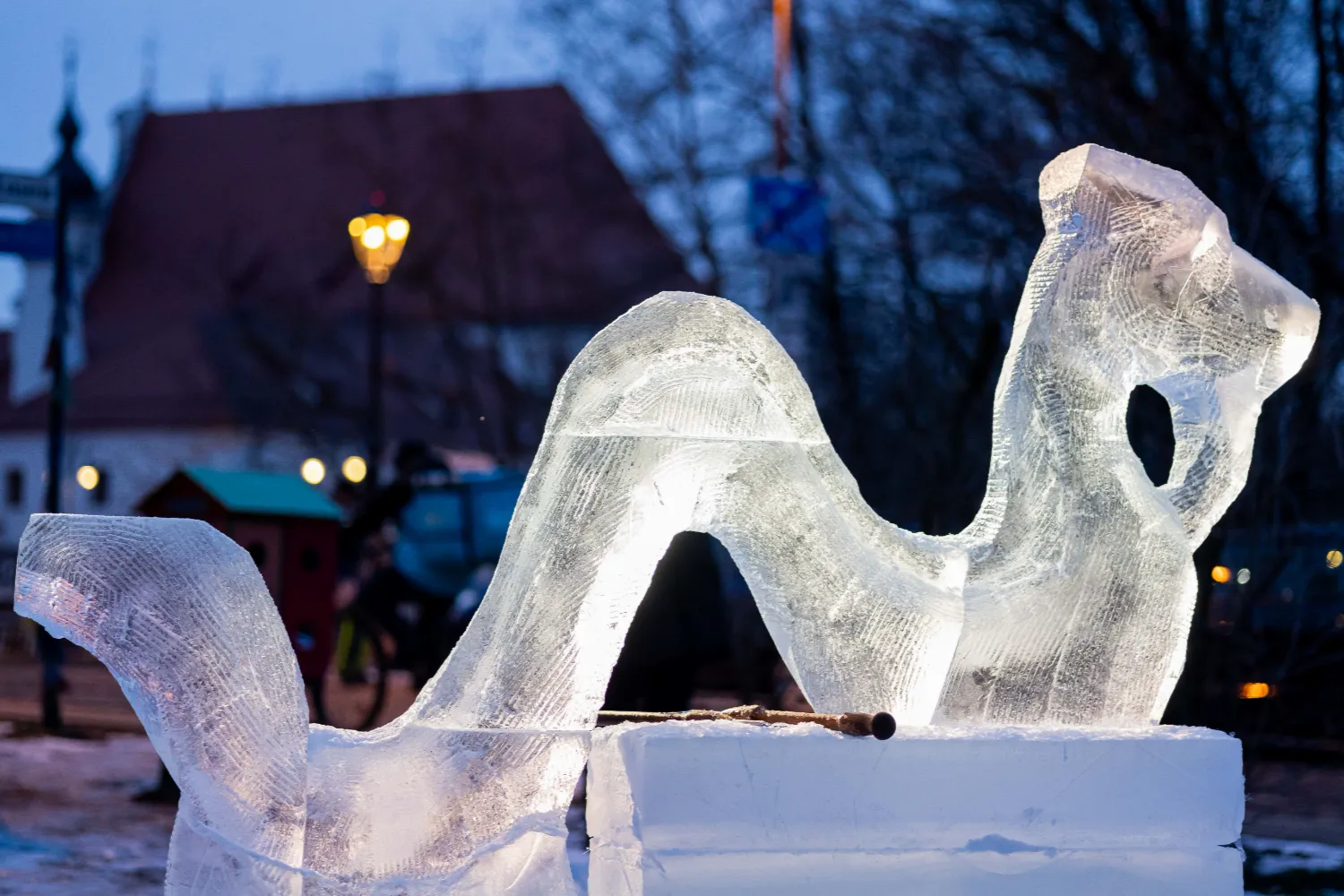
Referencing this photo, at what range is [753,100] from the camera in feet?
51.3

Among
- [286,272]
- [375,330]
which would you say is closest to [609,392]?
[375,330]

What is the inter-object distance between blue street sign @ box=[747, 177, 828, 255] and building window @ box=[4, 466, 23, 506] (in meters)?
38.4

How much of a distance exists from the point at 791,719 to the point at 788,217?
7757mm

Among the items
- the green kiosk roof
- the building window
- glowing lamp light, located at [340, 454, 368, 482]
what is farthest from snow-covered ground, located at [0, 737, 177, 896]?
the building window

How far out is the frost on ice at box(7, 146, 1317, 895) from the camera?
3.75 m

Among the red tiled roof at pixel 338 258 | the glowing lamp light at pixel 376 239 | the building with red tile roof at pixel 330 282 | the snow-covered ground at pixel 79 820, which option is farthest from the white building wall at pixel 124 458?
the snow-covered ground at pixel 79 820

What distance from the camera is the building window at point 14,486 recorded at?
45.5m

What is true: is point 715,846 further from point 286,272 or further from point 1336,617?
point 286,272

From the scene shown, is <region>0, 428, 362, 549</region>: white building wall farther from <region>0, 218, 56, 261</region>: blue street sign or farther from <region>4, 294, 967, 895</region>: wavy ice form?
<region>4, 294, 967, 895</region>: wavy ice form

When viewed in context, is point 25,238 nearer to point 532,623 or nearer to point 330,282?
point 532,623

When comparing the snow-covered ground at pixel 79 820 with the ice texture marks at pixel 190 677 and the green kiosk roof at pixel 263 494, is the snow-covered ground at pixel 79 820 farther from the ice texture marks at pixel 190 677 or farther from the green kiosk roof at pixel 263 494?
the ice texture marks at pixel 190 677

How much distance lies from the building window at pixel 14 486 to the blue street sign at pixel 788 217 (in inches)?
1511

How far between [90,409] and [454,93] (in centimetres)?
1269

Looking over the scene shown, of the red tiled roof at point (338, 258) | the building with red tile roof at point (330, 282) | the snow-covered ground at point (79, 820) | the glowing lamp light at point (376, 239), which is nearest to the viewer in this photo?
the snow-covered ground at point (79, 820)
